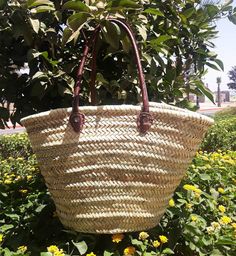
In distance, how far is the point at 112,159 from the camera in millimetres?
1252

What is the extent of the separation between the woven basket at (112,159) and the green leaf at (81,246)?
0.09 meters

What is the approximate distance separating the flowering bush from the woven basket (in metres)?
0.13

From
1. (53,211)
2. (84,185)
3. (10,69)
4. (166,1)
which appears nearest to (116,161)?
(84,185)

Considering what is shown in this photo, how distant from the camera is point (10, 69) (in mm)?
1979

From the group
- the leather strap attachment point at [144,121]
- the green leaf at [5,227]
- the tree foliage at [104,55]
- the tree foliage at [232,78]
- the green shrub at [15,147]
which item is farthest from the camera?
the tree foliage at [232,78]

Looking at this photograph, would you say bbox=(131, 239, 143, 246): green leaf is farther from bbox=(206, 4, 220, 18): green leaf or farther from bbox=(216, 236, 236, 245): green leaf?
bbox=(206, 4, 220, 18): green leaf

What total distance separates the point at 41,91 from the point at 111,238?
699mm

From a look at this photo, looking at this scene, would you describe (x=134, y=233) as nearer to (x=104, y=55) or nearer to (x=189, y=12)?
(x=104, y=55)

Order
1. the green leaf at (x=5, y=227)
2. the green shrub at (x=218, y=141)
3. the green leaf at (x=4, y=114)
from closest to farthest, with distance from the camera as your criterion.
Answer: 1. the green leaf at (x=5, y=227)
2. the green leaf at (x=4, y=114)
3. the green shrub at (x=218, y=141)

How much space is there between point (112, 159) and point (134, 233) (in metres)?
0.43

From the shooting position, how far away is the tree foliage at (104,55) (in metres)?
1.71

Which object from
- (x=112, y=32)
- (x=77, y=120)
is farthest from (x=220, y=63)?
(x=77, y=120)

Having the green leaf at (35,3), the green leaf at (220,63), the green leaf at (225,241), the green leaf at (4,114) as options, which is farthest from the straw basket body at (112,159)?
the green leaf at (220,63)

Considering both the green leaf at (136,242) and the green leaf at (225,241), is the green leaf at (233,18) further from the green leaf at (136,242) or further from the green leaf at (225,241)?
the green leaf at (136,242)
